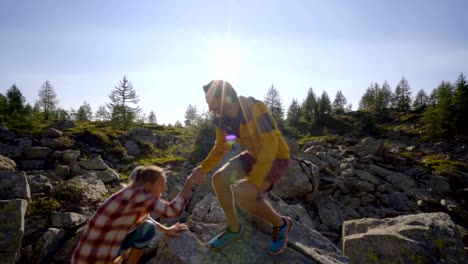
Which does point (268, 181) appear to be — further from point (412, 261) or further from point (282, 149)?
point (412, 261)

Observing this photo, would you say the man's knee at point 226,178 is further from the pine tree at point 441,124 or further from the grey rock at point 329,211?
the pine tree at point 441,124

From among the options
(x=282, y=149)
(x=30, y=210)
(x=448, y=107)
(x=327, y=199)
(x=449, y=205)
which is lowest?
(x=449, y=205)

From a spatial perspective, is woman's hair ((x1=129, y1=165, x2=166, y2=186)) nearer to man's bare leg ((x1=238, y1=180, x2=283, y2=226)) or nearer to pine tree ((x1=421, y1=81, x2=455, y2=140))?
man's bare leg ((x1=238, y1=180, x2=283, y2=226))

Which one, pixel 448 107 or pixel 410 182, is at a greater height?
pixel 448 107

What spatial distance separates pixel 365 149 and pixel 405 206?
1038 cm

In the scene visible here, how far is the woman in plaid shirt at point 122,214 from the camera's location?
137 inches

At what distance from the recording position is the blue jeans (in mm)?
3896

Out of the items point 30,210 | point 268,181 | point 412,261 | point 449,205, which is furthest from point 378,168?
point 30,210

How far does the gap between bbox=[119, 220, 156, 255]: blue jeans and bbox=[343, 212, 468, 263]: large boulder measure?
403cm

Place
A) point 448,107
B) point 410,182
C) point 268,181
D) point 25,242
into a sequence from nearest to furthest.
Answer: point 268,181 < point 25,242 < point 410,182 < point 448,107

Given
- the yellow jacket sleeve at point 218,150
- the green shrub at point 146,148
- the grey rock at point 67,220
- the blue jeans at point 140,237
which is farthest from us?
the green shrub at point 146,148

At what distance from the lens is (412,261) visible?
4.88 metres

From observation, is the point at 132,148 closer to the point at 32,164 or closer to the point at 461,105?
A: the point at 32,164

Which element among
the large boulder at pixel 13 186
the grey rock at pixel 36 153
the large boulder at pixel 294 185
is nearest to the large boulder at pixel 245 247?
the large boulder at pixel 13 186
